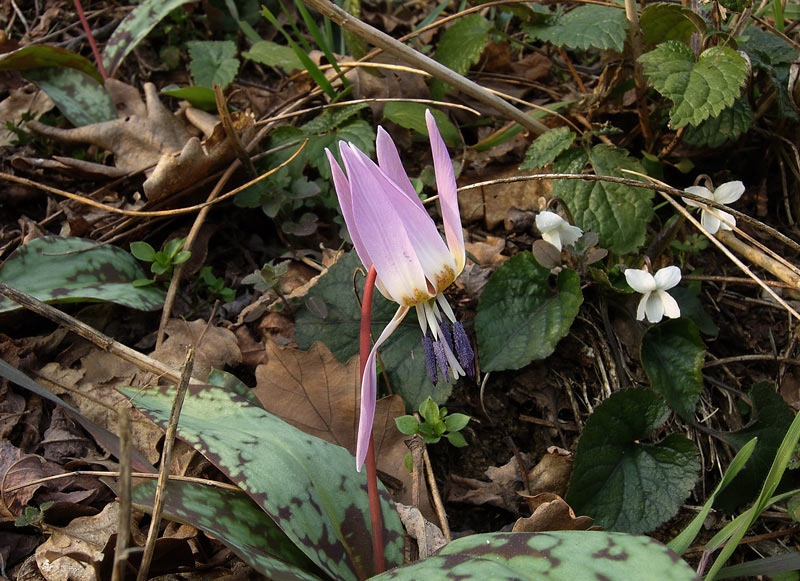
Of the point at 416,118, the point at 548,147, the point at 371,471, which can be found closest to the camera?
the point at 371,471

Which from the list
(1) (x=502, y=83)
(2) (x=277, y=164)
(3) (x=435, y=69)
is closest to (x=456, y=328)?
(3) (x=435, y=69)

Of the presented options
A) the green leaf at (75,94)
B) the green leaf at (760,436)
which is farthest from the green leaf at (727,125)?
the green leaf at (75,94)

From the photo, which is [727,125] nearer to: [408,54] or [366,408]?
[408,54]

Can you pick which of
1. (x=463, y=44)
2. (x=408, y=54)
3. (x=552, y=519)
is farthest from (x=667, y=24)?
(x=552, y=519)

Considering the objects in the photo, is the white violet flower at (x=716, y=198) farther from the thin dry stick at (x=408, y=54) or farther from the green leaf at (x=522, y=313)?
the thin dry stick at (x=408, y=54)

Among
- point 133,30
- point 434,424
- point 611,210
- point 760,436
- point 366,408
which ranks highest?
point 133,30

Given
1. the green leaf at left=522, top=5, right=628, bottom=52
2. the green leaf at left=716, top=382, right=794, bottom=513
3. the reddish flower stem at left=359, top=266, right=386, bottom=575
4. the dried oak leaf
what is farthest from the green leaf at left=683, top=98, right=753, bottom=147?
the dried oak leaf

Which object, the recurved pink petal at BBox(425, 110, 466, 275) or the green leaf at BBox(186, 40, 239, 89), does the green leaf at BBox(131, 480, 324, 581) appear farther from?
the green leaf at BBox(186, 40, 239, 89)
